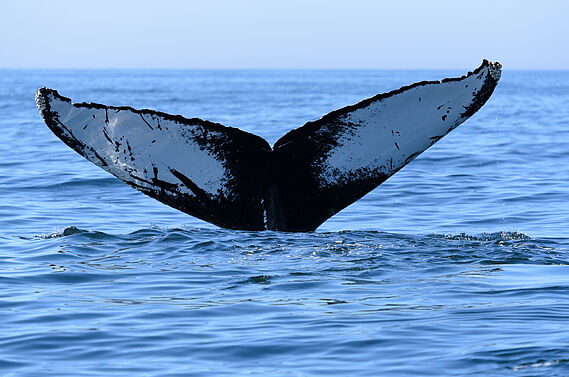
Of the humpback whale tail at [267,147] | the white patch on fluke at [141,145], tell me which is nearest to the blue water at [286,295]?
the humpback whale tail at [267,147]

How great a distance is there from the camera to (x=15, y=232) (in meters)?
10.0

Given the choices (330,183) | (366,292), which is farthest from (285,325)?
(330,183)

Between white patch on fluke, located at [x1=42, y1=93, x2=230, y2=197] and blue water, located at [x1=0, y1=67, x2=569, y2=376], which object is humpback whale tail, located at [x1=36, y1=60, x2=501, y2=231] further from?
blue water, located at [x1=0, y1=67, x2=569, y2=376]

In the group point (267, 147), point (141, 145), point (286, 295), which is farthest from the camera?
point (267, 147)

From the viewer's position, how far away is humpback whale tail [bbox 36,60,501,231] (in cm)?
684

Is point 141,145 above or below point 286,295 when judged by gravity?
above

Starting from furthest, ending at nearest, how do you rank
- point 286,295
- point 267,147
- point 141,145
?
1. point 267,147
2. point 141,145
3. point 286,295

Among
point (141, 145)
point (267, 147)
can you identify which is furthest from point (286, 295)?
point (141, 145)

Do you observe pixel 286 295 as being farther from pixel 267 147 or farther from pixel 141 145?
pixel 141 145

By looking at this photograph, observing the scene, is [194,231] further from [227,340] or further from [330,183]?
[227,340]

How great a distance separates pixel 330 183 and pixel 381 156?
464 millimetres

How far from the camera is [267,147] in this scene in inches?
287

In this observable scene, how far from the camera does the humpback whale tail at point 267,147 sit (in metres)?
6.84

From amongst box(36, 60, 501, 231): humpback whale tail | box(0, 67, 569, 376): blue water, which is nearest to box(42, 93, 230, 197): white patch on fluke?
box(36, 60, 501, 231): humpback whale tail
